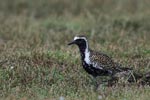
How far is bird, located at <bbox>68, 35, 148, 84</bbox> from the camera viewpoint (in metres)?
10.3

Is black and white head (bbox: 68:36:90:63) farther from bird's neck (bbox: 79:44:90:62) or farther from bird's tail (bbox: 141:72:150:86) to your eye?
bird's tail (bbox: 141:72:150:86)

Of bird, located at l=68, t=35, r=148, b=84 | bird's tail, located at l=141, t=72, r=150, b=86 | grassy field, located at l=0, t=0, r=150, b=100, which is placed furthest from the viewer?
bird's tail, located at l=141, t=72, r=150, b=86

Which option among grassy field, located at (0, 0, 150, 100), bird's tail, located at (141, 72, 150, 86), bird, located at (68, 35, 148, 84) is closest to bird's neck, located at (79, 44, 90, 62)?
bird, located at (68, 35, 148, 84)

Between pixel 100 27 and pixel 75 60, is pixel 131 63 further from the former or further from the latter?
pixel 100 27

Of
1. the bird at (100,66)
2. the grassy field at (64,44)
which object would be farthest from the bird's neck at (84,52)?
the grassy field at (64,44)

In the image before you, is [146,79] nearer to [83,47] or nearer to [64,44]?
[83,47]

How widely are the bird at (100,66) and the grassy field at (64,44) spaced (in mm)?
259

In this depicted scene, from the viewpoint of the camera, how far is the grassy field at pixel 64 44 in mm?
9812

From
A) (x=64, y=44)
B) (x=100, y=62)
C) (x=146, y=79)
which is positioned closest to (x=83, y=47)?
(x=100, y=62)

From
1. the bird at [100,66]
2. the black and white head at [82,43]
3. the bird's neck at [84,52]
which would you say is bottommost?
the bird at [100,66]

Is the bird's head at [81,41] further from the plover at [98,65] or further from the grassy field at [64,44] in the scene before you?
the grassy field at [64,44]

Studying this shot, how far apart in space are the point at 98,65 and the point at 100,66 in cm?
4

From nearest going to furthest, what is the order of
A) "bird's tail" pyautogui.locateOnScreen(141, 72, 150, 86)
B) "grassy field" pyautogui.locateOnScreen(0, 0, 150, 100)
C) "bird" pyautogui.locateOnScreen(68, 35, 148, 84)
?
"grassy field" pyautogui.locateOnScreen(0, 0, 150, 100) → "bird" pyautogui.locateOnScreen(68, 35, 148, 84) → "bird's tail" pyautogui.locateOnScreen(141, 72, 150, 86)

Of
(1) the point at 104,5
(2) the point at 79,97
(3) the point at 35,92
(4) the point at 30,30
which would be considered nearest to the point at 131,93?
(2) the point at 79,97
